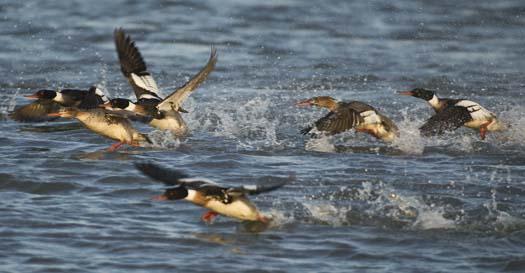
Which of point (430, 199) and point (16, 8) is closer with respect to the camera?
point (430, 199)

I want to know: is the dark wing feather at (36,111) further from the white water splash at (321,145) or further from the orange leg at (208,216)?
the orange leg at (208,216)

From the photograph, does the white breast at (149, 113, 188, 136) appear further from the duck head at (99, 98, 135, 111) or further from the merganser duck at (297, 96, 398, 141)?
the merganser duck at (297, 96, 398, 141)

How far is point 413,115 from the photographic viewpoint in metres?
13.5

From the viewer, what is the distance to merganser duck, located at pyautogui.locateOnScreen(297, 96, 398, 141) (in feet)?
36.8

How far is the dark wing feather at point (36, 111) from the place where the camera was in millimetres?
12422

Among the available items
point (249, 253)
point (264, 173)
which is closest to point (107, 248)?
point (249, 253)

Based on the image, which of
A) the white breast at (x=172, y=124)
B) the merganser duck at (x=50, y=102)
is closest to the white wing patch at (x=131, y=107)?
the white breast at (x=172, y=124)

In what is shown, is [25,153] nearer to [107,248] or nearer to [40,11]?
[107,248]

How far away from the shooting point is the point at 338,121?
445 inches

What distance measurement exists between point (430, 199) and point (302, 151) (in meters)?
2.30

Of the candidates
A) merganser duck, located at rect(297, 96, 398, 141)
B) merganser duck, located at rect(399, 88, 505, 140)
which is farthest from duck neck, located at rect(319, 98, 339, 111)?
merganser duck, located at rect(399, 88, 505, 140)

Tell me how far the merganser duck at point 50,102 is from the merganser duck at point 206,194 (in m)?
4.31

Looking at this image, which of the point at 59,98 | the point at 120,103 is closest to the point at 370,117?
the point at 120,103

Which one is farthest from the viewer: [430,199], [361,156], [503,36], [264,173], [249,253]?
[503,36]
